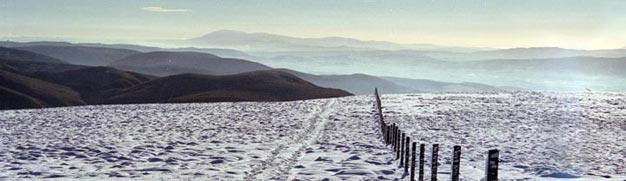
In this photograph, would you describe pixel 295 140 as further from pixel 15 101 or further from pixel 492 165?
pixel 15 101

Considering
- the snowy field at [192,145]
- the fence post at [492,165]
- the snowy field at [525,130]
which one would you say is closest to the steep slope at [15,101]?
the snowy field at [192,145]

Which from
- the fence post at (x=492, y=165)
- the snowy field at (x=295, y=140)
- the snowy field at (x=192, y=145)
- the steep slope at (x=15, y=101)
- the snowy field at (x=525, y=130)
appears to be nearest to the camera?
the fence post at (x=492, y=165)

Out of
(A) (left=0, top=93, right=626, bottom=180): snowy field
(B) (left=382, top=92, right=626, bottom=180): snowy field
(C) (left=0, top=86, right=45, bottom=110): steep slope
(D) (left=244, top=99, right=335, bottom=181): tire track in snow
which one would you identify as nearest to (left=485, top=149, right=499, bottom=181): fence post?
(A) (left=0, top=93, right=626, bottom=180): snowy field

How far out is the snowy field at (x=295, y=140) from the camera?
763 inches

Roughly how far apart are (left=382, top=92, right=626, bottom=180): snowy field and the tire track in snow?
4.59 m

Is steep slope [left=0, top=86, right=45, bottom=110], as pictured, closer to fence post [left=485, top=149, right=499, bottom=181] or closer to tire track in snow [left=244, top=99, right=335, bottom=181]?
tire track in snow [left=244, top=99, right=335, bottom=181]

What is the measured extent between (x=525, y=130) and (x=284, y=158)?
56.5 feet

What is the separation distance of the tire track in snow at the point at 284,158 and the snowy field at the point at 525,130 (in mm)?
4587

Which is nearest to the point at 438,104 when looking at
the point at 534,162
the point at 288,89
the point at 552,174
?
the point at 534,162

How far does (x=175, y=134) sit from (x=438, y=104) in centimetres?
2642

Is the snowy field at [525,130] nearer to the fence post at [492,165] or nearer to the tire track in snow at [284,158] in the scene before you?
the tire track in snow at [284,158]

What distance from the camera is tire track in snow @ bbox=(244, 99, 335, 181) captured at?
1819cm

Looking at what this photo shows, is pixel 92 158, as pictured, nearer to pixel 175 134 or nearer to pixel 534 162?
pixel 175 134

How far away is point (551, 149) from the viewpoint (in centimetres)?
2658
